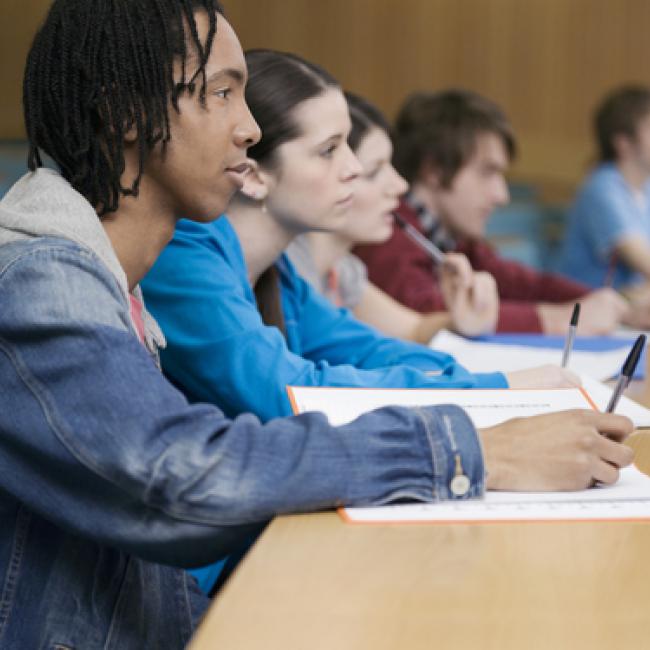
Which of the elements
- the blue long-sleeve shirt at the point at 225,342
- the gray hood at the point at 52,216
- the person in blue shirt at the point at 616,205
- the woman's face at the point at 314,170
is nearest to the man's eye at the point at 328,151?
the woman's face at the point at 314,170

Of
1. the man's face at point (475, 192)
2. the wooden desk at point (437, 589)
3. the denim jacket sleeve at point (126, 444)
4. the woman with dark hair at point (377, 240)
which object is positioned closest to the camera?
the wooden desk at point (437, 589)

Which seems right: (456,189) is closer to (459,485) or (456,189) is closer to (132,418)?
(459,485)

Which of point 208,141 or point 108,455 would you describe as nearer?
point 108,455

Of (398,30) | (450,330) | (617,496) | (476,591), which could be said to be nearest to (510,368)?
(450,330)

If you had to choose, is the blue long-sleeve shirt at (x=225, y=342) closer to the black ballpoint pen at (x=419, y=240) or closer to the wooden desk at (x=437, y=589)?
the wooden desk at (x=437, y=589)

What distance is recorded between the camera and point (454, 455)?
914 mm

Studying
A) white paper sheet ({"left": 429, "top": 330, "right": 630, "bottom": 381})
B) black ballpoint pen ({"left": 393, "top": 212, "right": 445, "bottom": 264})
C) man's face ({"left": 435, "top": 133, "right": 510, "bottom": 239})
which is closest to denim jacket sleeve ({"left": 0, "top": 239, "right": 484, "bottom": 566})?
white paper sheet ({"left": 429, "top": 330, "right": 630, "bottom": 381})

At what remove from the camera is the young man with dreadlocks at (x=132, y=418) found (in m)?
0.83

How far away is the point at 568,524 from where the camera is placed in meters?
0.90

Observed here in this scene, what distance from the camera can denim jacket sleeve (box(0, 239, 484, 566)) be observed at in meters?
0.82

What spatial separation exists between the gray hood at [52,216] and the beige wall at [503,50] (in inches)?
226

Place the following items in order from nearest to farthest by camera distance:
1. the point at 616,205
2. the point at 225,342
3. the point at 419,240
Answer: the point at 225,342
the point at 419,240
the point at 616,205

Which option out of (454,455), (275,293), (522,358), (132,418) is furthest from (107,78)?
(522,358)

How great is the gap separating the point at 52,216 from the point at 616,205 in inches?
126
